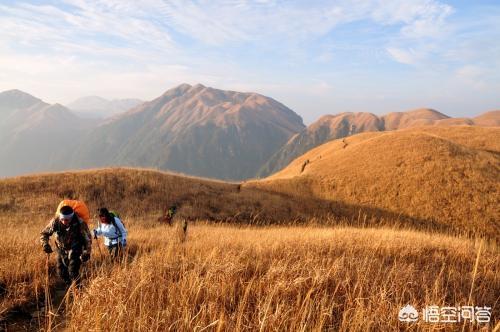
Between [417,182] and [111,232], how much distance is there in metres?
36.2

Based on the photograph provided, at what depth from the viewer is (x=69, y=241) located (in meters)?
7.05

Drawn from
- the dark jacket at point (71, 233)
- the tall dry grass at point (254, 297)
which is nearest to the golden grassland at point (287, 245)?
the tall dry grass at point (254, 297)

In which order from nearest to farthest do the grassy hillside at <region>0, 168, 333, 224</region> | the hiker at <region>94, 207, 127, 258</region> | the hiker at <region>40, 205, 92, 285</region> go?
1. the hiker at <region>40, 205, 92, 285</region>
2. the hiker at <region>94, 207, 127, 258</region>
3. the grassy hillside at <region>0, 168, 333, 224</region>

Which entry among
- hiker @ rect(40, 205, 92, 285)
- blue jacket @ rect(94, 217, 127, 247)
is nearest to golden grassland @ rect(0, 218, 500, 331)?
hiker @ rect(40, 205, 92, 285)

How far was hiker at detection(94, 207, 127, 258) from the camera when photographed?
8.41m

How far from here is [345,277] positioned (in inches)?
191

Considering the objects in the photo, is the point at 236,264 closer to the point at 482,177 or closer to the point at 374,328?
the point at 374,328

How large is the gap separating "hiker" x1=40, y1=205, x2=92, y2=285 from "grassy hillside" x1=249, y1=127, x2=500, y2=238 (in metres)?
31.4

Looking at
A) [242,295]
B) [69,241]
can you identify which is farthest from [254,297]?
[69,241]

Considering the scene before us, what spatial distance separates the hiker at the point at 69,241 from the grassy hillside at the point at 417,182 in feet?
103

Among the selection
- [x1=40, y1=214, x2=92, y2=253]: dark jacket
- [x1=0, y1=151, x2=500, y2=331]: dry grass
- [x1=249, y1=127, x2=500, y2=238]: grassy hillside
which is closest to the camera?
[x1=0, y1=151, x2=500, y2=331]: dry grass

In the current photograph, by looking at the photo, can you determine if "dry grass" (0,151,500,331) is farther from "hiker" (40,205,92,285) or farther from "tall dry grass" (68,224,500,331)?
"hiker" (40,205,92,285)

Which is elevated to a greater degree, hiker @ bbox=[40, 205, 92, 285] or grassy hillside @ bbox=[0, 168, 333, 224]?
hiker @ bbox=[40, 205, 92, 285]

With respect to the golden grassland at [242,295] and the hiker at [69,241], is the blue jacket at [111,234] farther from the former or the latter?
the golden grassland at [242,295]
